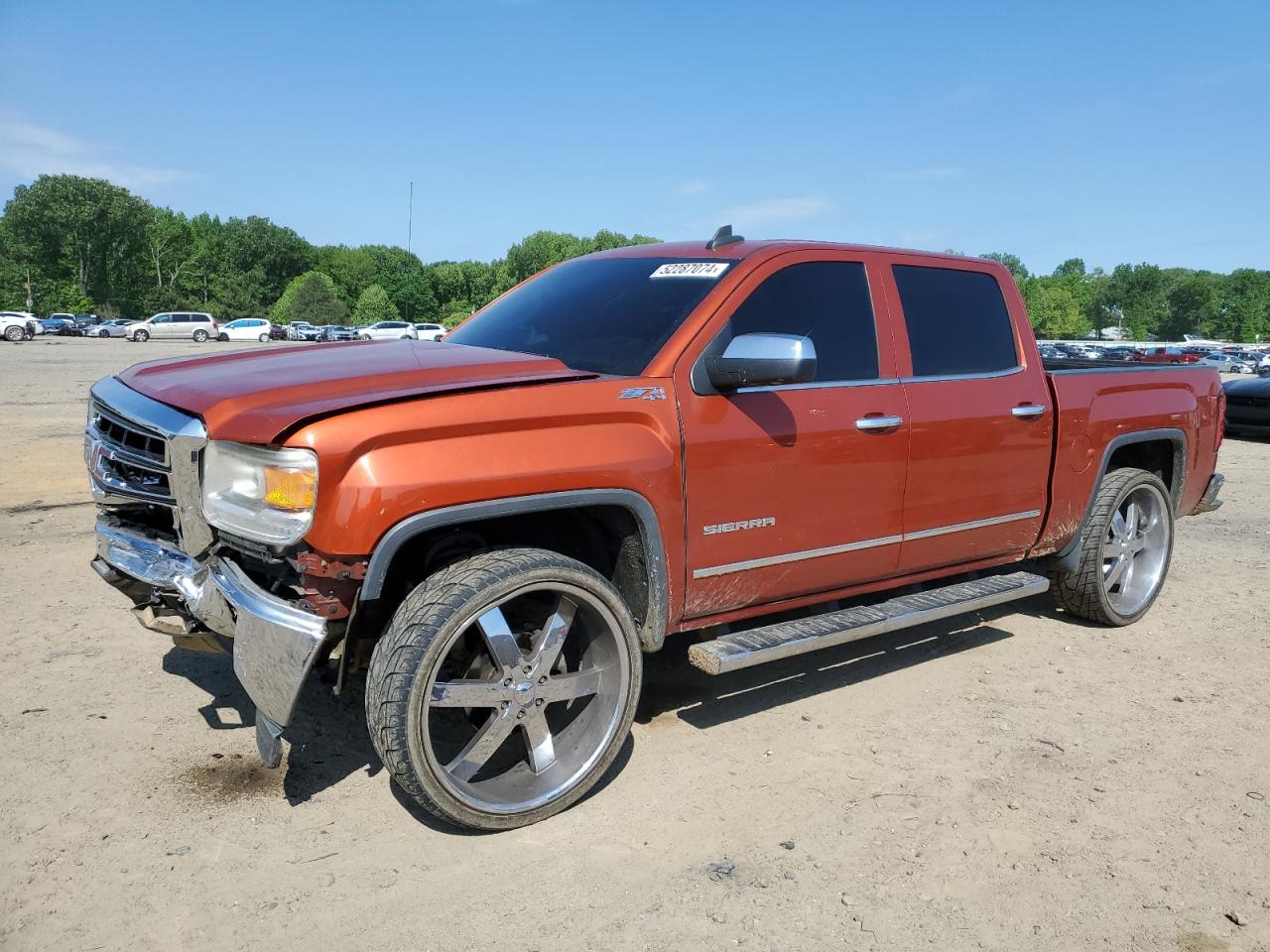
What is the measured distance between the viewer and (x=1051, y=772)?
11.9 ft

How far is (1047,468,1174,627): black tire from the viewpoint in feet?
16.8

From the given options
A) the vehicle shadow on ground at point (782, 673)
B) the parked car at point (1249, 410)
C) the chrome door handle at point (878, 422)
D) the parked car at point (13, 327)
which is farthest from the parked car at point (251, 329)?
the chrome door handle at point (878, 422)

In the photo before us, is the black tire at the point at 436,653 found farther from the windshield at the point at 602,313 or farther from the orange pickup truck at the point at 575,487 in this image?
the windshield at the point at 602,313

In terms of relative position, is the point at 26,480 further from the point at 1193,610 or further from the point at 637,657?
the point at 1193,610

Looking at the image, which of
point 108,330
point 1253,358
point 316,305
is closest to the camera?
point 108,330

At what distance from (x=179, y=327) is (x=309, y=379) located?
59.3 meters

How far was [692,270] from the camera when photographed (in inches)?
153

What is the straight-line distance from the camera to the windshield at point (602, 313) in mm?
3625

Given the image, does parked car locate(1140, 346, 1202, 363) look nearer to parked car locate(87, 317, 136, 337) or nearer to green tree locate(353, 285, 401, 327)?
parked car locate(87, 317, 136, 337)

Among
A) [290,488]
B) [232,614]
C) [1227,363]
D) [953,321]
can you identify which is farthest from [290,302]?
[290,488]

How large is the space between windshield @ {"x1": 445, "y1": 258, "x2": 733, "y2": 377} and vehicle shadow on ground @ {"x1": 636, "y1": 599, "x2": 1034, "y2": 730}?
5.19 feet

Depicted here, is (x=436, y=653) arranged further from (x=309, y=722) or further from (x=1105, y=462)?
(x=1105, y=462)

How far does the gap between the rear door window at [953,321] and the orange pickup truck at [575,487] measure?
0.02 metres

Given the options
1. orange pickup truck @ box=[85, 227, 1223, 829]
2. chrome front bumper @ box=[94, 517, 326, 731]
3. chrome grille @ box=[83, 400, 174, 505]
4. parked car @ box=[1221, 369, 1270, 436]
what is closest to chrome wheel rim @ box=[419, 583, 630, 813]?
orange pickup truck @ box=[85, 227, 1223, 829]
